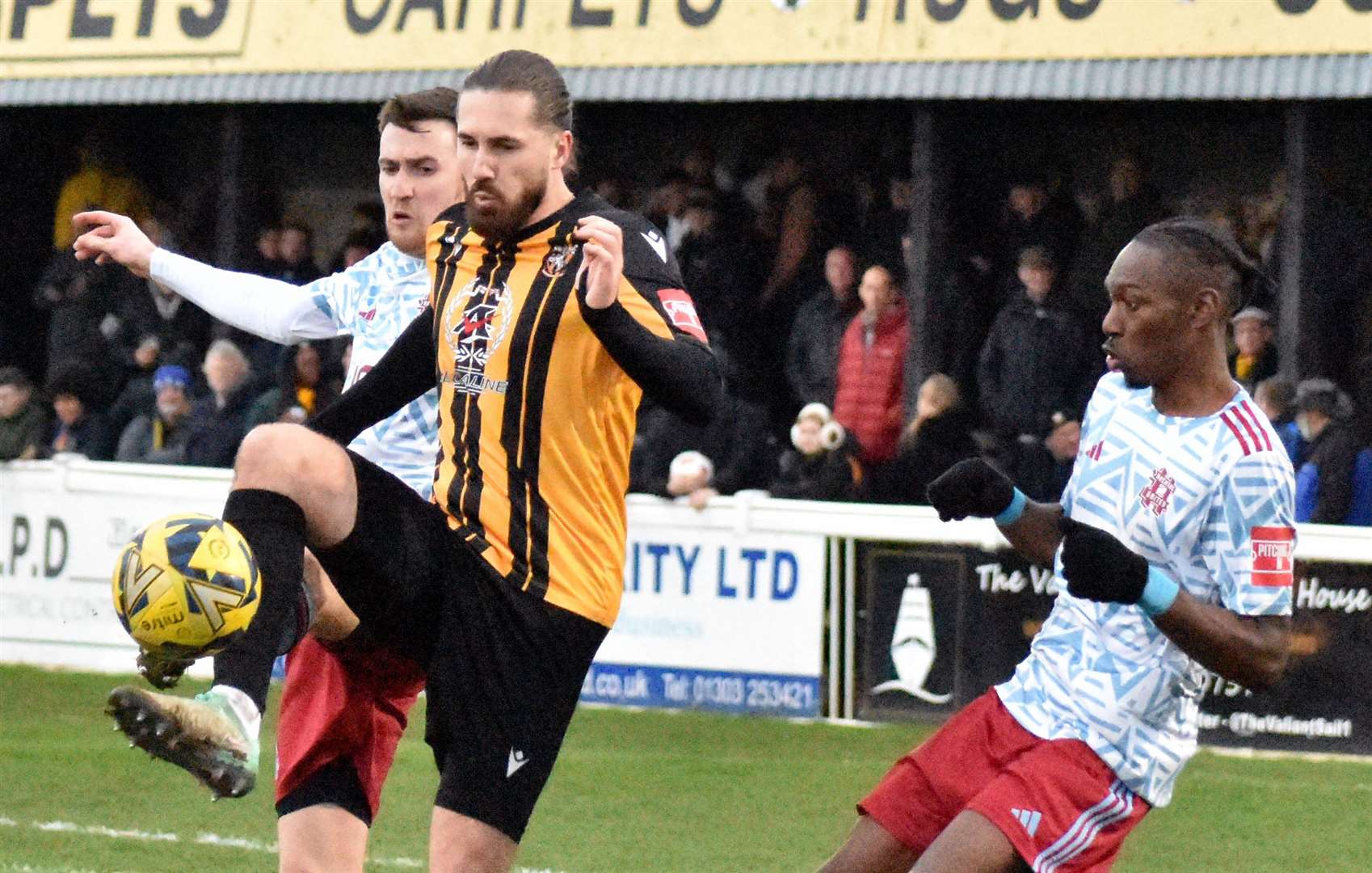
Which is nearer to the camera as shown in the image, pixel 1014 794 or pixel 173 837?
pixel 1014 794

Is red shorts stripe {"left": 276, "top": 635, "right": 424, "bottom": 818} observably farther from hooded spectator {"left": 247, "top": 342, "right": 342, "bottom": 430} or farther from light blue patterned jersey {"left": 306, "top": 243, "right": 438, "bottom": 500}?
hooded spectator {"left": 247, "top": 342, "right": 342, "bottom": 430}

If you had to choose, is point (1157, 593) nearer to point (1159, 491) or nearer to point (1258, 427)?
point (1159, 491)

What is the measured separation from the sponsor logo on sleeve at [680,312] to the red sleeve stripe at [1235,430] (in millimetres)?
1025

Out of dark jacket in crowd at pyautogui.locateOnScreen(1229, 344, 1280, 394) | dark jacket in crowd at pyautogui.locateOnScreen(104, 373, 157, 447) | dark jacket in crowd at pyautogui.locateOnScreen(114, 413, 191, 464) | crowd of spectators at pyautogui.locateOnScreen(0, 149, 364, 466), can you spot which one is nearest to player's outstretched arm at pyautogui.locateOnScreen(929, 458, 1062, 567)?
dark jacket in crowd at pyautogui.locateOnScreen(1229, 344, 1280, 394)

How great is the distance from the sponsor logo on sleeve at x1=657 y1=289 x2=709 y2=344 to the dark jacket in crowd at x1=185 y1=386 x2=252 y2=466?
9.48 metres

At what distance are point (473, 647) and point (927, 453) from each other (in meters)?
7.47

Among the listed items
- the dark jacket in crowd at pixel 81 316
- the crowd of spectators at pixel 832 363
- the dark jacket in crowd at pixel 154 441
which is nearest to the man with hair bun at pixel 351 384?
the crowd of spectators at pixel 832 363

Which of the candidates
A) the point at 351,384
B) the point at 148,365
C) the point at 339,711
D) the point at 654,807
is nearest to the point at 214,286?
the point at 351,384

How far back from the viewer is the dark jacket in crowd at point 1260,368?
12023 mm

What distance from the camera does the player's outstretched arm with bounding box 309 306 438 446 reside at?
16.4 feet

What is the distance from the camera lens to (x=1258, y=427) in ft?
14.9

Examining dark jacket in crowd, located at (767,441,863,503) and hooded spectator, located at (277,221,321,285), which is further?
hooded spectator, located at (277,221,321,285)

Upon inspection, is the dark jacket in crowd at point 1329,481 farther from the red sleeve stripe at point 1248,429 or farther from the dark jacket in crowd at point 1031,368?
the red sleeve stripe at point 1248,429

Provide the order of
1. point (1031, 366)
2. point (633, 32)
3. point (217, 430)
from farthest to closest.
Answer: point (217, 430) < point (633, 32) < point (1031, 366)
